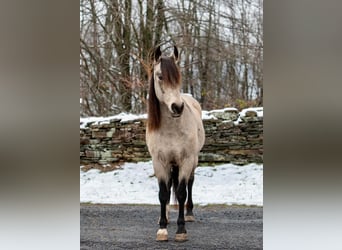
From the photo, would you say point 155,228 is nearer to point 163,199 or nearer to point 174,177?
point 163,199

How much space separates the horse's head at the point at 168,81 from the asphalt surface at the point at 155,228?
2.00ft

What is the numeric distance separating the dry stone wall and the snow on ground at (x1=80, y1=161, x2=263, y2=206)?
0.05 meters

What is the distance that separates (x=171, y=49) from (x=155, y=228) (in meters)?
1.02

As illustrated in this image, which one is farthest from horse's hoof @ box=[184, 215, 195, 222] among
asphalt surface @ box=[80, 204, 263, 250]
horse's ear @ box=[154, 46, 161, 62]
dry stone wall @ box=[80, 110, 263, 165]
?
horse's ear @ box=[154, 46, 161, 62]

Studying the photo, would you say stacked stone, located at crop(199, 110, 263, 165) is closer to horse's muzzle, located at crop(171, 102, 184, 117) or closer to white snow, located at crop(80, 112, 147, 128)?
horse's muzzle, located at crop(171, 102, 184, 117)

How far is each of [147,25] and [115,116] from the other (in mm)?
553

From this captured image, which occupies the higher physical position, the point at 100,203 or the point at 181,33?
the point at 181,33

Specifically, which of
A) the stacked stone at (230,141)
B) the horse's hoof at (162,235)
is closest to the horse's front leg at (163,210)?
the horse's hoof at (162,235)

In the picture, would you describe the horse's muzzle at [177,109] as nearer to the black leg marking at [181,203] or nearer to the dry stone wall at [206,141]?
the dry stone wall at [206,141]

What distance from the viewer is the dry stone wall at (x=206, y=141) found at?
2730 mm
